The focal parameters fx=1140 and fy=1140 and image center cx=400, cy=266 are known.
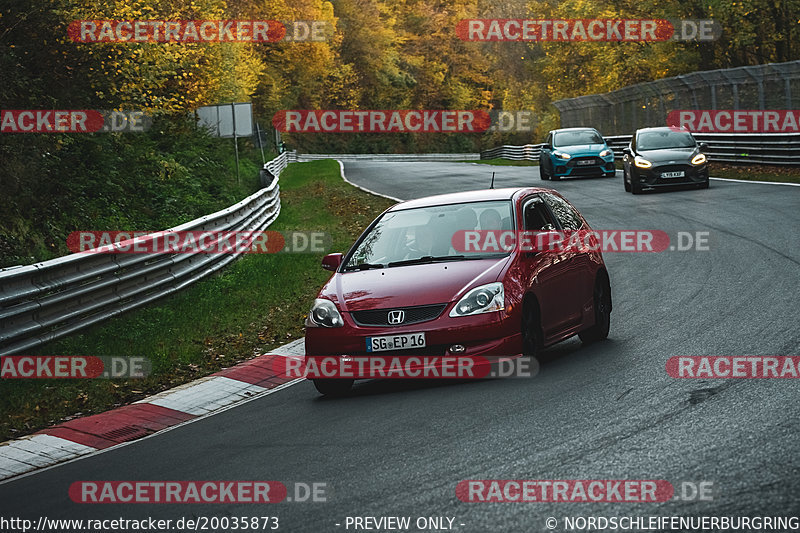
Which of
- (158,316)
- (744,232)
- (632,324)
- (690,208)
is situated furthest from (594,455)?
(690,208)

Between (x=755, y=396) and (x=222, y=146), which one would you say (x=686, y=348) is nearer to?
(x=755, y=396)

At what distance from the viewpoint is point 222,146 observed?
40469 mm

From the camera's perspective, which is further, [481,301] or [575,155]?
[575,155]

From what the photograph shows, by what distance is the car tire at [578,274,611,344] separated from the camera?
33.6 ft

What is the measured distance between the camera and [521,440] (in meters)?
6.45

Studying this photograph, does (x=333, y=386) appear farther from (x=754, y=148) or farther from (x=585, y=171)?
(x=585, y=171)

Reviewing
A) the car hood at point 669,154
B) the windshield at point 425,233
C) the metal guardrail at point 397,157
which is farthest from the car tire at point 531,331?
the metal guardrail at point 397,157

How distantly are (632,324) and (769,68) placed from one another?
22.1 m

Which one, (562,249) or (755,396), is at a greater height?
(562,249)

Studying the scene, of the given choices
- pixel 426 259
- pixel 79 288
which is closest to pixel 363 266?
pixel 426 259

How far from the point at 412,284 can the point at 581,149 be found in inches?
1014

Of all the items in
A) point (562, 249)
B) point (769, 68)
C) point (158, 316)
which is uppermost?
point (769, 68)

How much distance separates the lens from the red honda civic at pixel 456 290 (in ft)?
28.1

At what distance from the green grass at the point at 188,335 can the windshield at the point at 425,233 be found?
1943 mm
